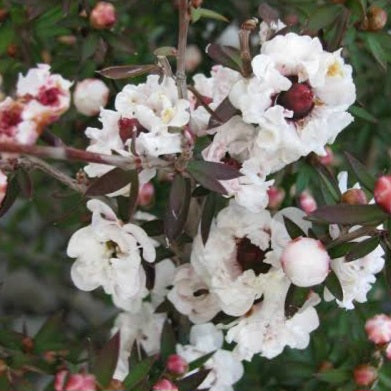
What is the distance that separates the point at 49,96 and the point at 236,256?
13.5 inches

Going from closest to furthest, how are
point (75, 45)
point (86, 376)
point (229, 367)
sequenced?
point (86, 376), point (229, 367), point (75, 45)

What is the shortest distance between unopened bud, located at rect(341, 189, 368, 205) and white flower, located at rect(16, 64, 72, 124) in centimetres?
37

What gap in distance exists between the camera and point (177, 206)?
1.01 meters

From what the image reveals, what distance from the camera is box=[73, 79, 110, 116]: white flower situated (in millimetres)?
1268

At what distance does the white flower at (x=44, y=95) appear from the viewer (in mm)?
882

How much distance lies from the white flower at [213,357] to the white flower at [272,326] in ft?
0.43

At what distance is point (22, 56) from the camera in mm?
1438

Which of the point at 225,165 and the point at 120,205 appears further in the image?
the point at 120,205

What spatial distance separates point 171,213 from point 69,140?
0.53 m

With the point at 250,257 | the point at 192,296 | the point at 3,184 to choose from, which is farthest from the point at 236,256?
the point at 3,184

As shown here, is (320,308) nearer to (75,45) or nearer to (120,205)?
(120,205)

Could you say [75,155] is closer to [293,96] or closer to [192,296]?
[293,96]

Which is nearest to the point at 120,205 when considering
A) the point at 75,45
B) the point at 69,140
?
the point at 69,140

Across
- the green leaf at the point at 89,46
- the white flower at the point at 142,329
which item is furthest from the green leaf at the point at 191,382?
the green leaf at the point at 89,46
